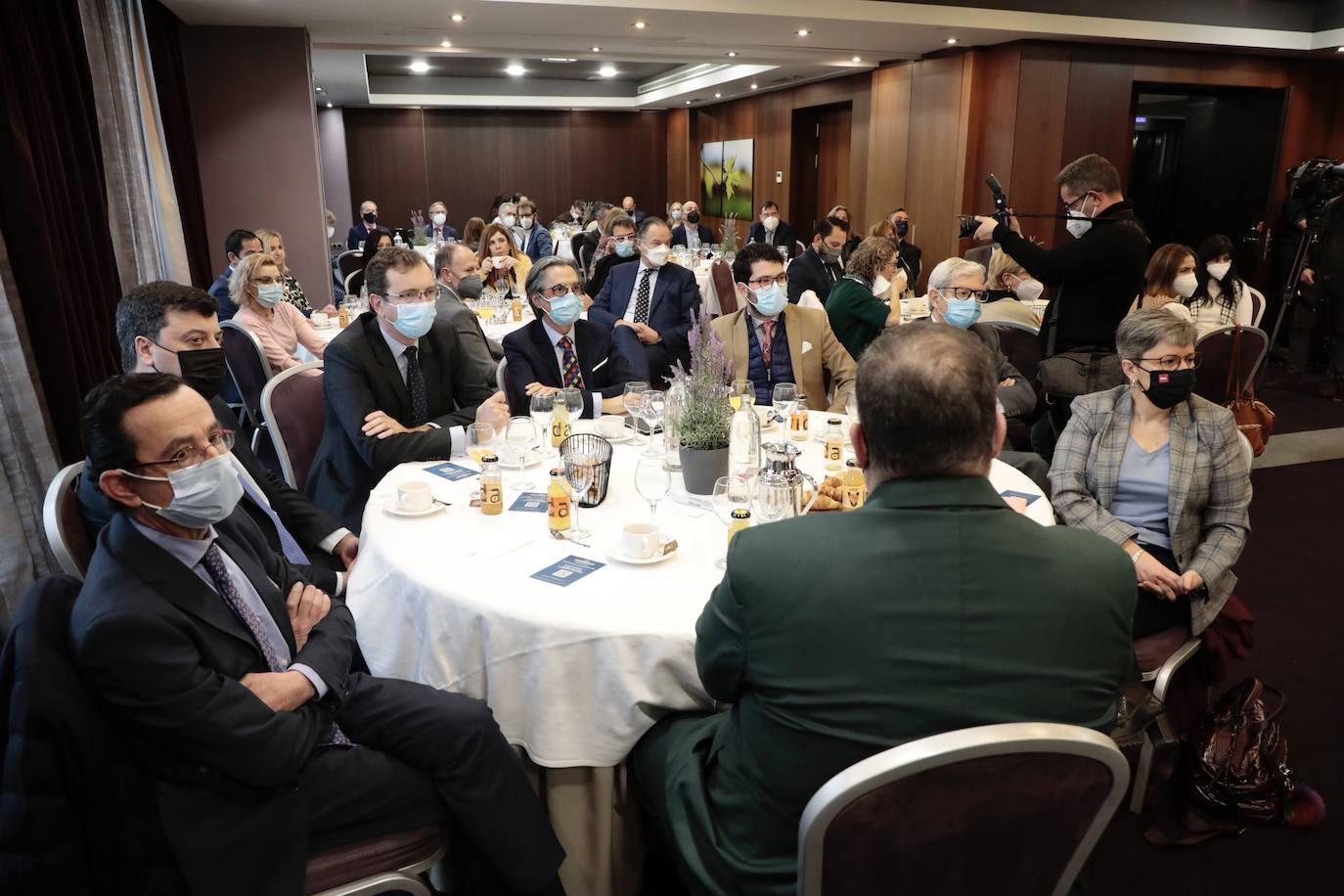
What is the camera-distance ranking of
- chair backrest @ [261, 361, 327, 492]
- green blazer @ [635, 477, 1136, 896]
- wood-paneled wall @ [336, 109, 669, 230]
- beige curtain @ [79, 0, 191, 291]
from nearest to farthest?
green blazer @ [635, 477, 1136, 896] < chair backrest @ [261, 361, 327, 492] < beige curtain @ [79, 0, 191, 291] < wood-paneled wall @ [336, 109, 669, 230]

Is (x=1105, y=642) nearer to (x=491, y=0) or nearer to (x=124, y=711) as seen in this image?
(x=124, y=711)

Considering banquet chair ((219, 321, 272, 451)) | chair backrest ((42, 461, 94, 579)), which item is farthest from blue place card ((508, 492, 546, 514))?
banquet chair ((219, 321, 272, 451))

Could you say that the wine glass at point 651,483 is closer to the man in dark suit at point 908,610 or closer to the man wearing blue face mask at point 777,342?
the man in dark suit at point 908,610

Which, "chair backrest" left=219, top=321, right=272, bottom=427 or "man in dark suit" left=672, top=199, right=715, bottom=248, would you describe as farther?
"man in dark suit" left=672, top=199, right=715, bottom=248

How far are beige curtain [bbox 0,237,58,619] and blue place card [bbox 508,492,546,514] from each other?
187 centimetres

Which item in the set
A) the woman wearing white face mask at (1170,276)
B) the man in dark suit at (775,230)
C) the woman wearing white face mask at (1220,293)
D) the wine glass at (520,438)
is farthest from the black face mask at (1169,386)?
the man in dark suit at (775,230)

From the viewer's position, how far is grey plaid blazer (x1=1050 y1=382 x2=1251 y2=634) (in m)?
2.54

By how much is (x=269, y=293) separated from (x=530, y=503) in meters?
3.14

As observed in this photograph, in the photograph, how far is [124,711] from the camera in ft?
4.72

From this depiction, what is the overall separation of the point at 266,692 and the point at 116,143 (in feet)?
16.9

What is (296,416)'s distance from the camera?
11.1 ft

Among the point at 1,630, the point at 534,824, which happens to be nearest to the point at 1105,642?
the point at 534,824

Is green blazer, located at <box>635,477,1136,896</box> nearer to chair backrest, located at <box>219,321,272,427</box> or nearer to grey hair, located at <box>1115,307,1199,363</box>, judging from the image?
grey hair, located at <box>1115,307,1199,363</box>

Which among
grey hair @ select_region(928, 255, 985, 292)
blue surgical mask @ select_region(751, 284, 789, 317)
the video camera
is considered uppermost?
the video camera
